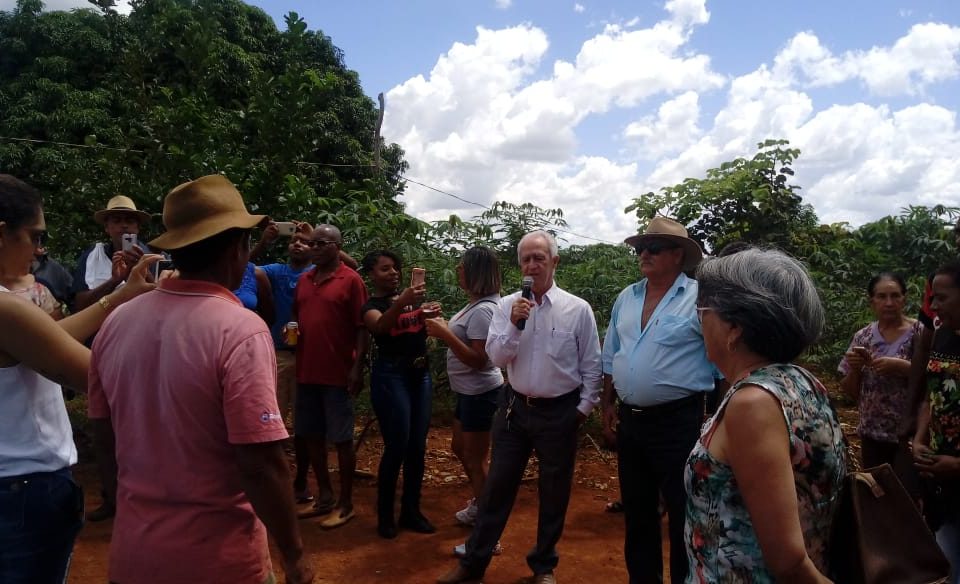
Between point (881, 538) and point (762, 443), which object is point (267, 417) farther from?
point (881, 538)

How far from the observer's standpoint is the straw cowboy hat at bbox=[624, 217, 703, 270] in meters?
3.53

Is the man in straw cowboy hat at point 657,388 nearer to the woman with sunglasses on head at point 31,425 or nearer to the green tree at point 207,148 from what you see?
the woman with sunglasses on head at point 31,425

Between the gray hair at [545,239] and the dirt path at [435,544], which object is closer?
the gray hair at [545,239]

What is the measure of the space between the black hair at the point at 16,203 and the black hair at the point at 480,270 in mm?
2641

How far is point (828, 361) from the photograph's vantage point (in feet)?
22.6

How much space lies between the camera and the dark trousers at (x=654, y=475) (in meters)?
3.27

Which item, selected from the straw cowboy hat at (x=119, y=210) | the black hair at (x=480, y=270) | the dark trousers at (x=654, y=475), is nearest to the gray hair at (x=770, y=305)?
the dark trousers at (x=654, y=475)

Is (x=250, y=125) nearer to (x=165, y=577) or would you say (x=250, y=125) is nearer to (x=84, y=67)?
(x=165, y=577)

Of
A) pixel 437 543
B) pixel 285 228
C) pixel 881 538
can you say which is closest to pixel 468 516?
pixel 437 543

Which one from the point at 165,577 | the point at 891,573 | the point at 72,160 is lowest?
the point at 165,577

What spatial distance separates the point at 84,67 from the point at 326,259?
14.7m

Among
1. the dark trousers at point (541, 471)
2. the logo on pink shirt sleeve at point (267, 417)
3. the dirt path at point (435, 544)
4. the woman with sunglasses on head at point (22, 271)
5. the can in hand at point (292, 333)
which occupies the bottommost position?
the dirt path at point (435, 544)

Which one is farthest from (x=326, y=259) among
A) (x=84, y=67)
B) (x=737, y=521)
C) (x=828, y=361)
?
(x=84, y=67)

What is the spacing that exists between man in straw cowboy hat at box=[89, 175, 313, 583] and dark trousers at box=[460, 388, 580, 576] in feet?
6.78
